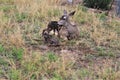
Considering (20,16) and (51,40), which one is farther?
(20,16)

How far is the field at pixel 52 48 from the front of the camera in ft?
17.8

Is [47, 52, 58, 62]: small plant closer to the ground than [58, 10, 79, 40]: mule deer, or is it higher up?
closer to the ground

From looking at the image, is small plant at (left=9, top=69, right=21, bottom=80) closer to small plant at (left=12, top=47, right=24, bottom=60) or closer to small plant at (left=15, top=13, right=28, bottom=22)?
small plant at (left=12, top=47, right=24, bottom=60)

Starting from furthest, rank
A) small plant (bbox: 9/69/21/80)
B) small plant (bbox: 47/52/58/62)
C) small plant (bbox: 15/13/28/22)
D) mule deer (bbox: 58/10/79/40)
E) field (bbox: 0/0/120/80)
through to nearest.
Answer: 1. small plant (bbox: 15/13/28/22)
2. mule deer (bbox: 58/10/79/40)
3. small plant (bbox: 47/52/58/62)
4. field (bbox: 0/0/120/80)
5. small plant (bbox: 9/69/21/80)

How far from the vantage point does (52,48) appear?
6543mm

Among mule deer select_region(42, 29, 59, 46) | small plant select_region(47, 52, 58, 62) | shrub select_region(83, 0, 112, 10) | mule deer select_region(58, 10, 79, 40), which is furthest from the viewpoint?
shrub select_region(83, 0, 112, 10)

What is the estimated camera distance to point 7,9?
345 inches

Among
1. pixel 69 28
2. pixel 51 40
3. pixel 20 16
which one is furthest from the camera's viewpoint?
pixel 20 16

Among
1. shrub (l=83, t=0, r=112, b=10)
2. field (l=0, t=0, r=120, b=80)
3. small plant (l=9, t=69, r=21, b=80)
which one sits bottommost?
shrub (l=83, t=0, r=112, b=10)

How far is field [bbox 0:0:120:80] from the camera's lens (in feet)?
17.8

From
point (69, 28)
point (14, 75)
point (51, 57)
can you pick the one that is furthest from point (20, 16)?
point (14, 75)

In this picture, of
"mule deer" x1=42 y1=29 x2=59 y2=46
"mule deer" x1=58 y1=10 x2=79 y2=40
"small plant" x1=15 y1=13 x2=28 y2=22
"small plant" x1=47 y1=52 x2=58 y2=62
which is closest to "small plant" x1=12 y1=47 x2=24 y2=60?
"small plant" x1=47 y1=52 x2=58 y2=62

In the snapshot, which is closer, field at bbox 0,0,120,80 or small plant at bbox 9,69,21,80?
small plant at bbox 9,69,21,80

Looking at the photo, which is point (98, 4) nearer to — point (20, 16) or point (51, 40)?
point (20, 16)
